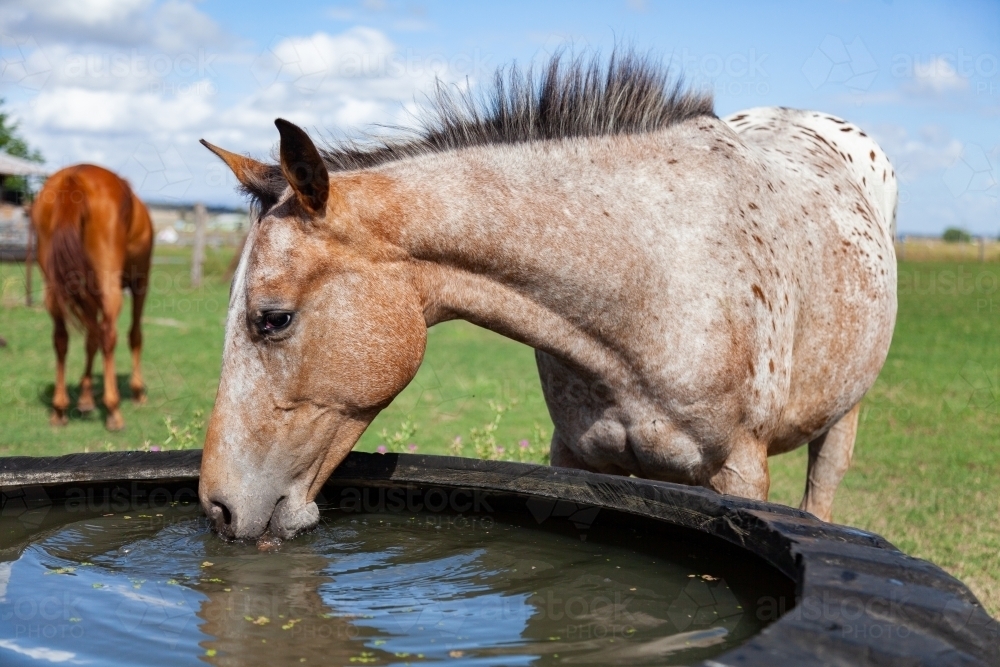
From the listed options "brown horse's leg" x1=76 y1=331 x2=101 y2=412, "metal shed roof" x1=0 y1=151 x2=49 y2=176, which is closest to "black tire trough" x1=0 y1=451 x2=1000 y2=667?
"brown horse's leg" x1=76 y1=331 x2=101 y2=412

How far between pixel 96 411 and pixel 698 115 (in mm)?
7053

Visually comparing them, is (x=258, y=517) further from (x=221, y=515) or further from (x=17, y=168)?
(x=17, y=168)

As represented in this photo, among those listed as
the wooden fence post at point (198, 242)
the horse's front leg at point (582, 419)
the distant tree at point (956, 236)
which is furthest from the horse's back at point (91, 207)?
the distant tree at point (956, 236)

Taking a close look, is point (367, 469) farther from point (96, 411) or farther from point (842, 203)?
point (96, 411)

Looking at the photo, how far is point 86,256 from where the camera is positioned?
7516mm

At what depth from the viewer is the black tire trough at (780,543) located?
4.45 ft

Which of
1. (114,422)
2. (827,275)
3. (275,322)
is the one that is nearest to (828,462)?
(827,275)

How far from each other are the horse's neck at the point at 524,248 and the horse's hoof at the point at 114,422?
227 inches

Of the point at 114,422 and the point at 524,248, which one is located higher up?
the point at 524,248

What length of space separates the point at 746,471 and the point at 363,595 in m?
1.39

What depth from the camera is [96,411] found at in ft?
27.7

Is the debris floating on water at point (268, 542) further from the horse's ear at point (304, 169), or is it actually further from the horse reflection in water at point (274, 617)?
the horse's ear at point (304, 169)

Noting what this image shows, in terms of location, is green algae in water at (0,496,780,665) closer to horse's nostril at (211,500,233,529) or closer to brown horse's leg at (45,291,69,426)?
horse's nostril at (211,500,233,529)

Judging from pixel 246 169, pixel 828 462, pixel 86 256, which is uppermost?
pixel 246 169
